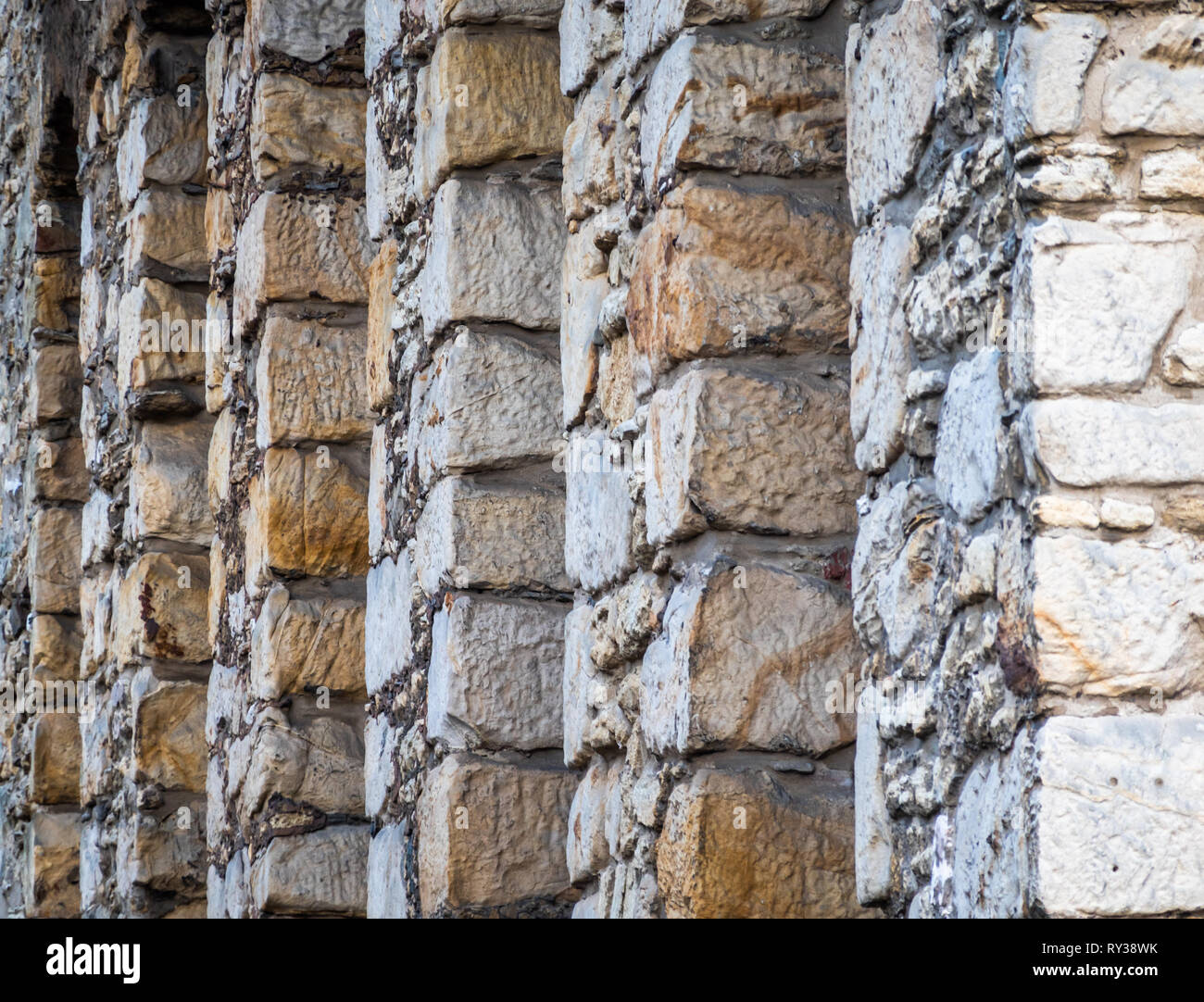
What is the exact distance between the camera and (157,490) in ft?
14.3

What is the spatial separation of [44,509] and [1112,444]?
16.6 ft

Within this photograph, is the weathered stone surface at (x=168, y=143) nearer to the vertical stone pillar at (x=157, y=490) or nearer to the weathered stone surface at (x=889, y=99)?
the vertical stone pillar at (x=157, y=490)

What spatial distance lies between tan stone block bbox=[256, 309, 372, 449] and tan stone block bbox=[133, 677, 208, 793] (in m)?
1.14

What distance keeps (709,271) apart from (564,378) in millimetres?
553

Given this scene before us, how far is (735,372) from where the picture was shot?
1.93m

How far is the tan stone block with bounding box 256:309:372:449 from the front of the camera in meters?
3.43

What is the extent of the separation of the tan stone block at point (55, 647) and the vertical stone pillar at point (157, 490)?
42.0 inches

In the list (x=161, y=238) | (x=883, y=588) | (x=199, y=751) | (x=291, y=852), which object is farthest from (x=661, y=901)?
(x=161, y=238)

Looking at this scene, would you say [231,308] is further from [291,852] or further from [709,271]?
[709,271]

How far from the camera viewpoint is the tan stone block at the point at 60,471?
19.0 ft

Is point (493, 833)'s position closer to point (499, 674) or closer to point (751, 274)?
point (499, 674)

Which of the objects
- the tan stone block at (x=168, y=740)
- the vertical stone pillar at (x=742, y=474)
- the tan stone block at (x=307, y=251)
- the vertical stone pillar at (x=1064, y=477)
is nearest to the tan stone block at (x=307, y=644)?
the tan stone block at (x=307, y=251)

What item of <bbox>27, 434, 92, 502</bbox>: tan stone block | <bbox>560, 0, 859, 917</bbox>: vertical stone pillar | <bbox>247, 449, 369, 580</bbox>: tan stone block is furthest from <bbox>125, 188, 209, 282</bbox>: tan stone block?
<bbox>560, 0, 859, 917</bbox>: vertical stone pillar

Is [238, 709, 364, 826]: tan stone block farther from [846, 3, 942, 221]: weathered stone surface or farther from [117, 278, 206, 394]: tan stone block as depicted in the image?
[846, 3, 942, 221]: weathered stone surface
